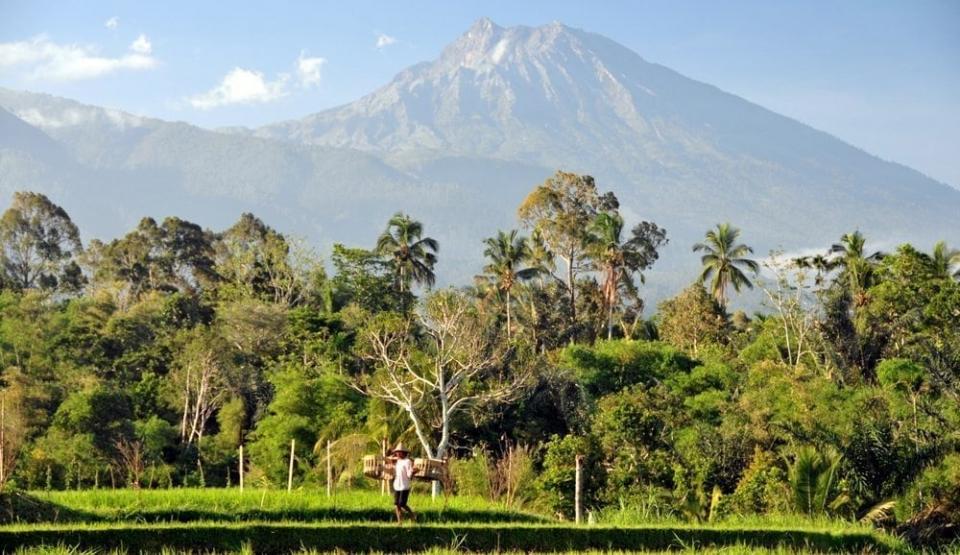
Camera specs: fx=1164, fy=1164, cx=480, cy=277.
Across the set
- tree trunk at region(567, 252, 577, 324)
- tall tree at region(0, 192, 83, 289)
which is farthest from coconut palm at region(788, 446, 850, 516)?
tall tree at region(0, 192, 83, 289)

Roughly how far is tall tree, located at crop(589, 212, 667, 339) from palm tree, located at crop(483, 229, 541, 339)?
289 cm

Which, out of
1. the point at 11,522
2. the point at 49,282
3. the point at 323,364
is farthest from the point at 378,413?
the point at 49,282

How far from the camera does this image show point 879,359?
129 feet

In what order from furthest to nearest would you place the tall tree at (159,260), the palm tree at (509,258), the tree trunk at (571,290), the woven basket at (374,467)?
the tall tree at (159,260) → the palm tree at (509,258) → the tree trunk at (571,290) → the woven basket at (374,467)

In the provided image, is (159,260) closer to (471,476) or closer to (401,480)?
(471,476)

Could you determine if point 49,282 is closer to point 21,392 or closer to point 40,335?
point 40,335

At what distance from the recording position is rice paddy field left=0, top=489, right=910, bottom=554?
16203 mm

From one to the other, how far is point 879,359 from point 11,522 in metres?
30.1

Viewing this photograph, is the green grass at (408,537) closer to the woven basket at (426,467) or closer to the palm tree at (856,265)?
the woven basket at (426,467)

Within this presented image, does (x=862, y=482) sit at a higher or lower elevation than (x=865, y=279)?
lower

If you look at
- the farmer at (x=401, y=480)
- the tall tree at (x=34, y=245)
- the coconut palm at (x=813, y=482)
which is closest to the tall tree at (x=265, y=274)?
the tall tree at (x=34, y=245)

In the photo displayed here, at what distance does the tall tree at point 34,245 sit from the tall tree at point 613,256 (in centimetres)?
3300

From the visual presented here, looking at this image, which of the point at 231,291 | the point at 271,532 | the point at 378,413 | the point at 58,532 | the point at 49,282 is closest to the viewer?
the point at 58,532

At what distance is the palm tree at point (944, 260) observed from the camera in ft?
123
